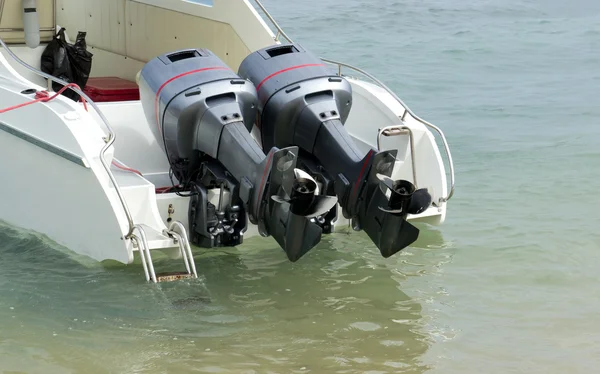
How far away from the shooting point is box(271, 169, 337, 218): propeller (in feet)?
12.7

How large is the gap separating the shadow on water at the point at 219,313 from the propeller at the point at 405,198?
1.77 ft

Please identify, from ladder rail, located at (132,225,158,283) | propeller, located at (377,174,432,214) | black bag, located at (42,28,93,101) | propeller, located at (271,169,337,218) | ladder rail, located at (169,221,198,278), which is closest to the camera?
propeller, located at (271,169,337,218)

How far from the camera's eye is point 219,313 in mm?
4355

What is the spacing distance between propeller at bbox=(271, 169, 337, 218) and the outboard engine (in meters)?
0.07

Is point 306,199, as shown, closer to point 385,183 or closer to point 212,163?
point 385,183

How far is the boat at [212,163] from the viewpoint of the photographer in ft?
13.5

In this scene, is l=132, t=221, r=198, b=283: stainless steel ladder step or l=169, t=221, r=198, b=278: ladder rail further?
l=169, t=221, r=198, b=278: ladder rail

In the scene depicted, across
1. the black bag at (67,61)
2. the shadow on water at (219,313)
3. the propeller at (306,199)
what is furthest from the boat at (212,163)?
the black bag at (67,61)

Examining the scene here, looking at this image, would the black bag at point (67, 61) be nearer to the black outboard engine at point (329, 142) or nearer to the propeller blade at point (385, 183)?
the black outboard engine at point (329, 142)

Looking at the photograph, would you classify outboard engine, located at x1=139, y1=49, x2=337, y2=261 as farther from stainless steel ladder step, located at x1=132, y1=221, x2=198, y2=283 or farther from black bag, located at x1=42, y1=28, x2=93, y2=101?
black bag, located at x1=42, y1=28, x2=93, y2=101

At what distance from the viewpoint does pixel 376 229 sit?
4.24m

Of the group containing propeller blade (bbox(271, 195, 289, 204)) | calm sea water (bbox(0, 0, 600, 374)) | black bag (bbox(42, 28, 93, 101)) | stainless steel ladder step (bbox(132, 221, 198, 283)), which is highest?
propeller blade (bbox(271, 195, 289, 204))

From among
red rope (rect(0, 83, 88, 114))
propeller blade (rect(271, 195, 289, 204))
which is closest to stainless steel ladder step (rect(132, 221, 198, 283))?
propeller blade (rect(271, 195, 289, 204))

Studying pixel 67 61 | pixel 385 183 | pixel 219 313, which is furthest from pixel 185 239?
pixel 67 61
